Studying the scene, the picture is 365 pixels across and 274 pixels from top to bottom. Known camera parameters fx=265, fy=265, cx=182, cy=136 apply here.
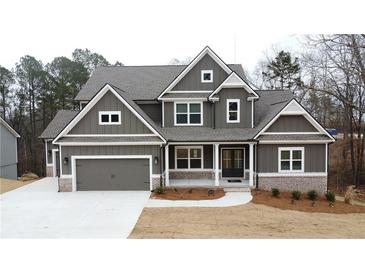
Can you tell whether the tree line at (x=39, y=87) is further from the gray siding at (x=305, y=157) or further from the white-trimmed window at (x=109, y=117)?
the gray siding at (x=305, y=157)

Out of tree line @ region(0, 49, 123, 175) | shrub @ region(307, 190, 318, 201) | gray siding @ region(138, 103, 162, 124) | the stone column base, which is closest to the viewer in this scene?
shrub @ region(307, 190, 318, 201)

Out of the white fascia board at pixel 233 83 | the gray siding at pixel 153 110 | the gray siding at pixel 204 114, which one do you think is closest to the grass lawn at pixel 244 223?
the gray siding at pixel 204 114

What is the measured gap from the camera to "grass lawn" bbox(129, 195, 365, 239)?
8.09 m

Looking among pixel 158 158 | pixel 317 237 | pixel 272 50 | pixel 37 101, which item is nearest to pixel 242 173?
pixel 158 158

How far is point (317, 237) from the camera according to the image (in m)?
7.84

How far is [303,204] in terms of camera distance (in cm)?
1187

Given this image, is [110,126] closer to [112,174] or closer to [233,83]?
[112,174]

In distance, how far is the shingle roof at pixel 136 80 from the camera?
56.0 feet

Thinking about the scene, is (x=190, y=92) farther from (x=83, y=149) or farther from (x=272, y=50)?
(x=272, y=50)

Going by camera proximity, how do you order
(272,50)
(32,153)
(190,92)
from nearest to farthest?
1. (190,92)
2. (272,50)
3. (32,153)

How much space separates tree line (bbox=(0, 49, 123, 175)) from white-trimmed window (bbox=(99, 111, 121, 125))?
1895 cm

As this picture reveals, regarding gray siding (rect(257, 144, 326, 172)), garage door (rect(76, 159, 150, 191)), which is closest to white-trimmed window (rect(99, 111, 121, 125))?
garage door (rect(76, 159, 150, 191))

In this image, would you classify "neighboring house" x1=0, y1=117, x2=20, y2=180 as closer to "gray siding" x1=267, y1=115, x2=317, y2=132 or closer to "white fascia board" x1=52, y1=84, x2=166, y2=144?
"white fascia board" x1=52, y1=84, x2=166, y2=144

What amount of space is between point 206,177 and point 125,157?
500 cm
